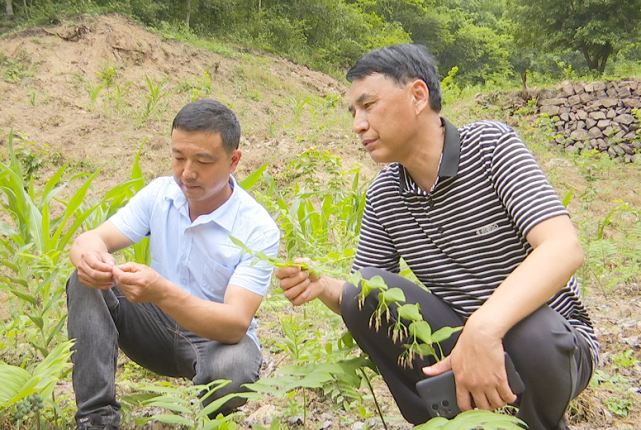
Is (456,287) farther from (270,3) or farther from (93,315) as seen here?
(270,3)

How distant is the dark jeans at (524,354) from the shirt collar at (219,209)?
19.8 inches

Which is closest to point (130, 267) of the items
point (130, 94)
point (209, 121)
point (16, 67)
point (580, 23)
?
point (209, 121)

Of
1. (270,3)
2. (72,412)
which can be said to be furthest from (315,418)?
(270,3)

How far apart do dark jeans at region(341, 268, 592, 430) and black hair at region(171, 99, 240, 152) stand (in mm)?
683

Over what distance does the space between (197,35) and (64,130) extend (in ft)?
24.3

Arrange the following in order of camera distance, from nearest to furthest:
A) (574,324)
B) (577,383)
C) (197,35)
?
(577,383)
(574,324)
(197,35)

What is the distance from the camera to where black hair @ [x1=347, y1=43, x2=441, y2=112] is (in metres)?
1.61

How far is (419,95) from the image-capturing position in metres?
1.63

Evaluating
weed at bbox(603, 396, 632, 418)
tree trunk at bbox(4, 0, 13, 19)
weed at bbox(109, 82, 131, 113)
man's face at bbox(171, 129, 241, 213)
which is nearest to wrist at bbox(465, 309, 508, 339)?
man's face at bbox(171, 129, 241, 213)

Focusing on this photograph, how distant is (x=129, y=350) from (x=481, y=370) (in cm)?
124

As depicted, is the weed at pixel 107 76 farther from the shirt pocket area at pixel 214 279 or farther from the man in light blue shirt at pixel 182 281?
the shirt pocket area at pixel 214 279

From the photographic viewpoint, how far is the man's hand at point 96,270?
1.64 m

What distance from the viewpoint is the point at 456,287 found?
5.46ft

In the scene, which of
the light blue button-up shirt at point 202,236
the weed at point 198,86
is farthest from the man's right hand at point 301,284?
the weed at point 198,86
